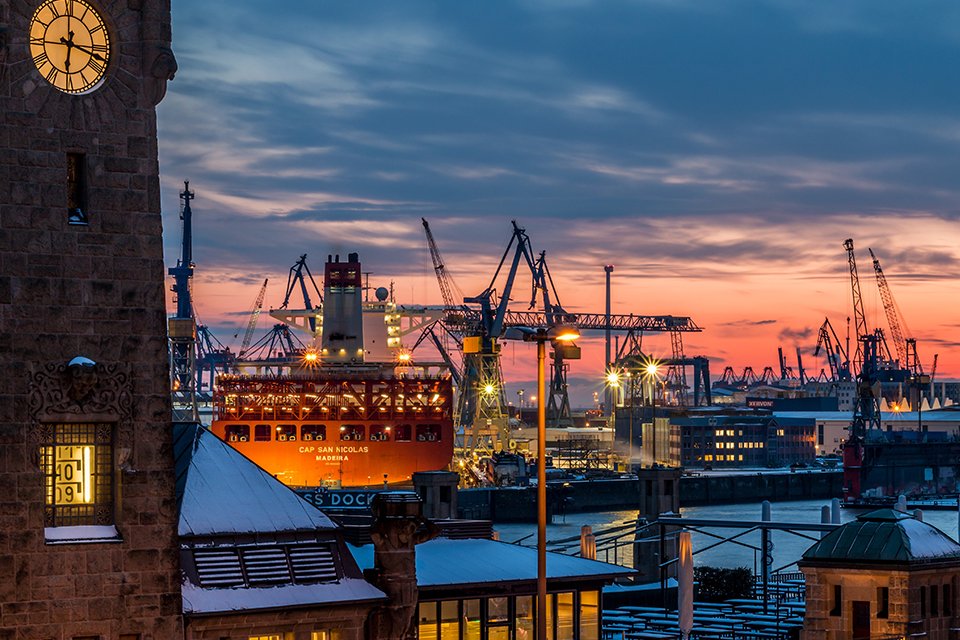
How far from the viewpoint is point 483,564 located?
3894 centimetres

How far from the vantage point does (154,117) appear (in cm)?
2803

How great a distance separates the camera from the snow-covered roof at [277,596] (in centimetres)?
2988

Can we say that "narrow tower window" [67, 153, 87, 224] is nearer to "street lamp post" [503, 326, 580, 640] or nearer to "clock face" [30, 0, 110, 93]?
"clock face" [30, 0, 110, 93]

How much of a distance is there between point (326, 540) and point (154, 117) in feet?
32.2

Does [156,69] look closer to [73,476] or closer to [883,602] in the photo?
[73,476]

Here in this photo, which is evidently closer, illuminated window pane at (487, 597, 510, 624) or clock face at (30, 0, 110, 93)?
clock face at (30, 0, 110, 93)

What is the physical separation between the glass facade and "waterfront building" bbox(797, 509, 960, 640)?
26.2 ft

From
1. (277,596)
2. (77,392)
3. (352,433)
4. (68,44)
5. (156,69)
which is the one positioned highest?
(68,44)

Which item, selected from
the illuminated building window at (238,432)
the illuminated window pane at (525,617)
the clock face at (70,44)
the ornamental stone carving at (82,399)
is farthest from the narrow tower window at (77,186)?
the illuminated building window at (238,432)

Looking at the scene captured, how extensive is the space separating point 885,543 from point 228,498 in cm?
1309

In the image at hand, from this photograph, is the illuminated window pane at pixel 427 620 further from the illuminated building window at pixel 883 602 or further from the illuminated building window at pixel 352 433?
the illuminated building window at pixel 352 433

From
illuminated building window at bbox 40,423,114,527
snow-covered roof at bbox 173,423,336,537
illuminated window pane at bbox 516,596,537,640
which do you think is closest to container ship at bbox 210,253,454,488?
illuminated window pane at bbox 516,596,537,640

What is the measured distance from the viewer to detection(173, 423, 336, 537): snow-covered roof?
32250 mm

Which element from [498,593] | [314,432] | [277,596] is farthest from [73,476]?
[314,432]
